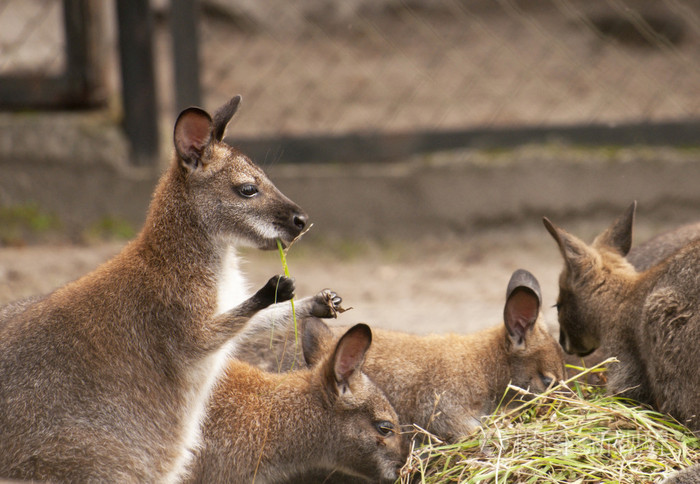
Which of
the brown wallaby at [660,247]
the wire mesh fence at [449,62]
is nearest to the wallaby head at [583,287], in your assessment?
the brown wallaby at [660,247]

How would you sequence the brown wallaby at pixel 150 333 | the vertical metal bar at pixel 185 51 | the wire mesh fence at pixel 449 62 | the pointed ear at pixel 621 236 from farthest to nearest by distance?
the wire mesh fence at pixel 449 62 < the vertical metal bar at pixel 185 51 < the pointed ear at pixel 621 236 < the brown wallaby at pixel 150 333

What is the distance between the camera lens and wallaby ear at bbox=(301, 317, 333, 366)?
4621mm

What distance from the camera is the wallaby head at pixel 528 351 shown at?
14.9ft

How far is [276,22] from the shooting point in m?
11.4

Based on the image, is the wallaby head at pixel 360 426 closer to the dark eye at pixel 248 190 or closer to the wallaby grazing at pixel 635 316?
the dark eye at pixel 248 190

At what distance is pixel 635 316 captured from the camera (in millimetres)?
4441

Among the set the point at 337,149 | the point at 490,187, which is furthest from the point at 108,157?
the point at 490,187

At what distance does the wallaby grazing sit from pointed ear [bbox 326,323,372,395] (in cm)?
106

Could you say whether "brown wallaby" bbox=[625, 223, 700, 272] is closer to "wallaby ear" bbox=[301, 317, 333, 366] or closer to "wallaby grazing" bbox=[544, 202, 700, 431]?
"wallaby grazing" bbox=[544, 202, 700, 431]

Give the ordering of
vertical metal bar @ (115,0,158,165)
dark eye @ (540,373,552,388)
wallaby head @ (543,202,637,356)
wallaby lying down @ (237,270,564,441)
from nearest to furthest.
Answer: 1. wallaby lying down @ (237,270,564,441)
2. dark eye @ (540,373,552,388)
3. wallaby head @ (543,202,637,356)
4. vertical metal bar @ (115,0,158,165)

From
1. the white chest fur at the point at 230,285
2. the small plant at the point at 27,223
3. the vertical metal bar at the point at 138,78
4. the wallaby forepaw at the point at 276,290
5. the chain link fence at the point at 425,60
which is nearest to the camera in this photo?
the wallaby forepaw at the point at 276,290

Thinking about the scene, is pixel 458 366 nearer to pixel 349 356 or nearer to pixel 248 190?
pixel 349 356

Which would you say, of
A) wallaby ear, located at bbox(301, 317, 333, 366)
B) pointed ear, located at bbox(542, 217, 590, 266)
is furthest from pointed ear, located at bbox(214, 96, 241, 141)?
pointed ear, located at bbox(542, 217, 590, 266)

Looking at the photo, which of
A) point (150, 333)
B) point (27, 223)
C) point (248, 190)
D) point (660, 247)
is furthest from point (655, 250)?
A: point (27, 223)
